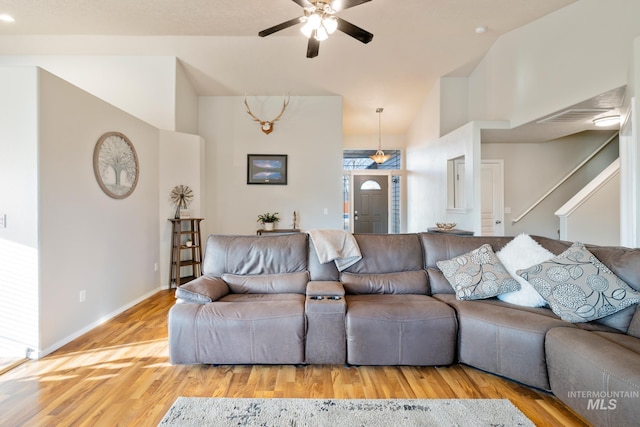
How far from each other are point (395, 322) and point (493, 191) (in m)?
4.45

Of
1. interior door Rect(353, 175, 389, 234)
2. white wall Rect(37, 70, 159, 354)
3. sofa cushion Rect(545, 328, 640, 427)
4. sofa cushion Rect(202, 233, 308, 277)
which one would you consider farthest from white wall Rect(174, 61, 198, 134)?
sofa cushion Rect(545, 328, 640, 427)

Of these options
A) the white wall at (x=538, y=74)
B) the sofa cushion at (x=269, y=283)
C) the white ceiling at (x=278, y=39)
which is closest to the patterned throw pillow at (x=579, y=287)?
the white wall at (x=538, y=74)

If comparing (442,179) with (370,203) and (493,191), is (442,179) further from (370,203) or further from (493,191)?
(370,203)

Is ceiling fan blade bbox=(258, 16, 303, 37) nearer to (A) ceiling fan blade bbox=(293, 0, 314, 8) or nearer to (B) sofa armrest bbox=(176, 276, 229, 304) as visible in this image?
(A) ceiling fan blade bbox=(293, 0, 314, 8)

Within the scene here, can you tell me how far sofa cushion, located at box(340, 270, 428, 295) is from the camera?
2650 mm

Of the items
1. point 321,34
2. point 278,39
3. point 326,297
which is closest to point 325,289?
point 326,297

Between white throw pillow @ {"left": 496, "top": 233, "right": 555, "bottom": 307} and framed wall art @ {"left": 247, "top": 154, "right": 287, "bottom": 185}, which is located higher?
framed wall art @ {"left": 247, "top": 154, "right": 287, "bottom": 185}

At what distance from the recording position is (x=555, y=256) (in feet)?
7.64

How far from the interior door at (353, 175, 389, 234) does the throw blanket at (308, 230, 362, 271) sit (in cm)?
489

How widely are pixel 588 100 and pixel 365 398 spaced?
4021 millimetres

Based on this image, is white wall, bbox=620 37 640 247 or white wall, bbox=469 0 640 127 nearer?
white wall, bbox=620 37 640 247

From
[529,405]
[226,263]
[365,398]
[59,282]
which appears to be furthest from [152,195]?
[529,405]

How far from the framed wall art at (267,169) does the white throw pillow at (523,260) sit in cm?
391

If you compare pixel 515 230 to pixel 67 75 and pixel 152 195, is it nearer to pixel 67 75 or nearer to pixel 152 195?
pixel 152 195
